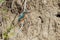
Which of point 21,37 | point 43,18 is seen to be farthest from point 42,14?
point 21,37

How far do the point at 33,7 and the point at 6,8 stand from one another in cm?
44

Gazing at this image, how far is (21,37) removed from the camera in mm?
3094

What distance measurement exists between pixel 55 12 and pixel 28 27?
55cm

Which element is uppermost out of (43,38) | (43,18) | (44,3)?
(44,3)

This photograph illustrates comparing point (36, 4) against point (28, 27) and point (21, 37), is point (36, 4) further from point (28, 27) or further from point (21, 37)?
point (21, 37)

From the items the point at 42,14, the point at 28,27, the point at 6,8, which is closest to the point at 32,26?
the point at 28,27

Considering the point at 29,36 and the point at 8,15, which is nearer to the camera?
the point at 29,36

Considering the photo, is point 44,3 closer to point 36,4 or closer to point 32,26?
point 36,4

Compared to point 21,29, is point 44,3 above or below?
above

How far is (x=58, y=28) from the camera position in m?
3.29

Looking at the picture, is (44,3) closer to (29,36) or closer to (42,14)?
(42,14)

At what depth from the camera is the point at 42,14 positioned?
3.41 m

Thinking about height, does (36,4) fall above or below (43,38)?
above

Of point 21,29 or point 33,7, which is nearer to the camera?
point 21,29
